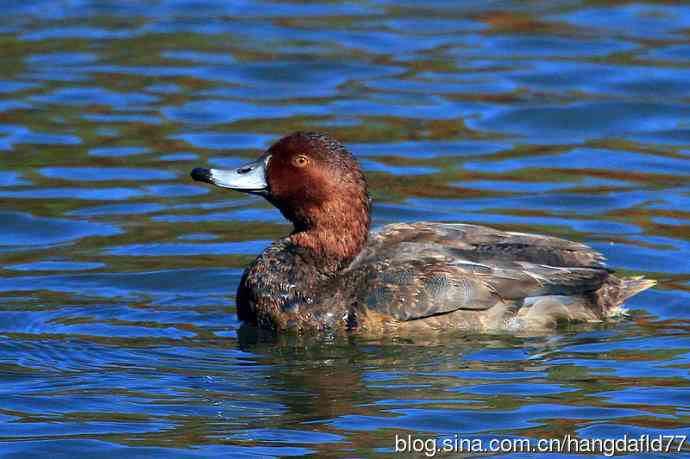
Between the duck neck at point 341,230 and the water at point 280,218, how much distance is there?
63cm

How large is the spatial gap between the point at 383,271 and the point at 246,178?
1031 millimetres

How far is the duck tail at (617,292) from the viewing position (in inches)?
364

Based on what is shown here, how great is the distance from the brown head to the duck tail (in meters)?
1.42

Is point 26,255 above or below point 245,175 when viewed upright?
below

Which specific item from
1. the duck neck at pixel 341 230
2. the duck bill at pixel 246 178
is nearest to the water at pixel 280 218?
the duck neck at pixel 341 230

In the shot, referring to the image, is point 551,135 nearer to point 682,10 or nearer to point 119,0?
point 682,10

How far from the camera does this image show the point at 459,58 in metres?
15.8

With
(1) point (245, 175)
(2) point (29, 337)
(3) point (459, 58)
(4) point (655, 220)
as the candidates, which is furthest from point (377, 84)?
(2) point (29, 337)

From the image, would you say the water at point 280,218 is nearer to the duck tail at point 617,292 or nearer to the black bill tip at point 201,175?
the duck tail at point 617,292

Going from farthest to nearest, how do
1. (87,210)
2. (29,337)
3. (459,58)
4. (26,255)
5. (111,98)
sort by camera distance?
1. (459,58)
2. (111,98)
3. (87,210)
4. (26,255)
5. (29,337)

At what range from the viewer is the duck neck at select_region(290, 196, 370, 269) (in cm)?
931

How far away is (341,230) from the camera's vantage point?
9.32 meters

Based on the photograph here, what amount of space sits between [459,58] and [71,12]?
14.4ft

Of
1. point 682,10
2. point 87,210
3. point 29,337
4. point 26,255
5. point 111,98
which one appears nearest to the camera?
point 29,337
